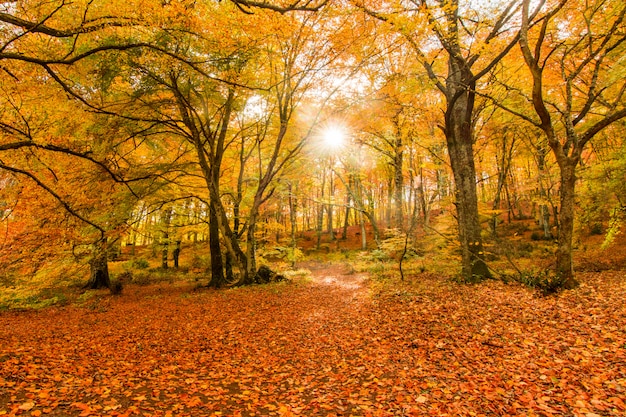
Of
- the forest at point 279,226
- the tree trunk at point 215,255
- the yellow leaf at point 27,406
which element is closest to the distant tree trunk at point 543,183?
the forest at point 279,226

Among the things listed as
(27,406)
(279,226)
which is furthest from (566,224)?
(279,226)

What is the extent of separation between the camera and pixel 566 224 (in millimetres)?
6734

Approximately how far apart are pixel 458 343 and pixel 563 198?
4.30m

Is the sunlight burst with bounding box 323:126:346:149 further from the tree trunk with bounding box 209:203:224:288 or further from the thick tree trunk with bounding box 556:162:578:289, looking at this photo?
the thick tree trunk with bounding box 556:162:578:289

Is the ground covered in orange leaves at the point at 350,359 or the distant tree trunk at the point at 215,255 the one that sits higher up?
the distant tree trunk at the point at 215,255

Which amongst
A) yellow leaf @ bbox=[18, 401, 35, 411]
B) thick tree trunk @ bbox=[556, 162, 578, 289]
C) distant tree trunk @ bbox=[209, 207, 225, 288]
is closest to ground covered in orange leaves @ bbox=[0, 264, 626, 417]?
yellow leaf @ bbox=[18, 401, 35, 411]

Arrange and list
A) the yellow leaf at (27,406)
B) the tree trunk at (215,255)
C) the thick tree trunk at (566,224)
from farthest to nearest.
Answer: the tree trunk at (215,255)
the thick tree trunk at (566,224)
the yellow leaf at (27,406)

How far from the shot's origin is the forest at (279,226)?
170 inches

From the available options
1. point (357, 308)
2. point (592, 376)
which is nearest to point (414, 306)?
point (357, 308)

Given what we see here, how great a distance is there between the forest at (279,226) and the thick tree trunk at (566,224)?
0.03 meters

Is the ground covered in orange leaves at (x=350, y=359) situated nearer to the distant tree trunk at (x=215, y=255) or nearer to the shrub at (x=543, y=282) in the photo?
the shrub at (x=543, y=282)

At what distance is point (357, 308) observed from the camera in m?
8.43

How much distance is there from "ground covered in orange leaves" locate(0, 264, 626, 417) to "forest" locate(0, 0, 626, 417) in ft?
0.14

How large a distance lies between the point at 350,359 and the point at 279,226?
35.0ft
